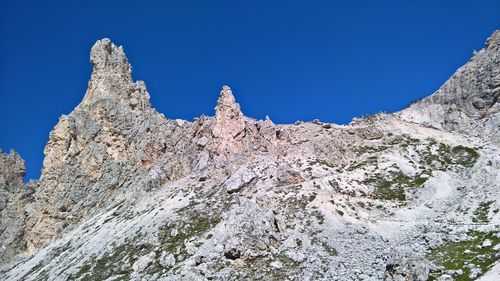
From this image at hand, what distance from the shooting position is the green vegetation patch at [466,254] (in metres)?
40.8

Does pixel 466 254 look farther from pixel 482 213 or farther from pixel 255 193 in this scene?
pixel 255 193

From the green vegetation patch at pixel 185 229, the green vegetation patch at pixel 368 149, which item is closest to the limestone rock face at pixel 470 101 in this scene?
the green vegetation patch at pixel 368 149

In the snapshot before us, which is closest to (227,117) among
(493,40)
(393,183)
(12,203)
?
(393,183)

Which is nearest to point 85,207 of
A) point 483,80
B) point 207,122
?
point 207,122

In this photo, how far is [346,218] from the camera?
55875 millimetres

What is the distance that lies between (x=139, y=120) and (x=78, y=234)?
31903 millimetres

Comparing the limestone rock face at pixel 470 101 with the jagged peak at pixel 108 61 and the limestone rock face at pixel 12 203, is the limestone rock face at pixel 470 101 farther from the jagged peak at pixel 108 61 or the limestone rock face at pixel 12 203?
the limestone rock face at pixel 12 203

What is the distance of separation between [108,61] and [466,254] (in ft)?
299

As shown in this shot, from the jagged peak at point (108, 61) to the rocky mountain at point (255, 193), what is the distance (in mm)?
350

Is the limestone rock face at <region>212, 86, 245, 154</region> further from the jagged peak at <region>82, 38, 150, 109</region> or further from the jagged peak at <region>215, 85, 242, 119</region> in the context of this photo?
the jagged peak at <region>82, 38, 150, 109</region>

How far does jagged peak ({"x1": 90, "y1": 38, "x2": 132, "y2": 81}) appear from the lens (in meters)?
110

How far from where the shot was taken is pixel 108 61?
11081 cm

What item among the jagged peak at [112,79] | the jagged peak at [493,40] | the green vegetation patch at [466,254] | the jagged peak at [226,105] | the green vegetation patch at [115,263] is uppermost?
the jagged peak at [112,79]

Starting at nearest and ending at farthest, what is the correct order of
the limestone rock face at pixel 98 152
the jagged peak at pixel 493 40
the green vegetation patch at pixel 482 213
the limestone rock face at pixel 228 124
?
the green vegetation patch at pixel 482 213 → the limestone rock face at pixel 228 124 → the jagged peak at pixel 493 40 → the limestone rock face at pixel 98 152
